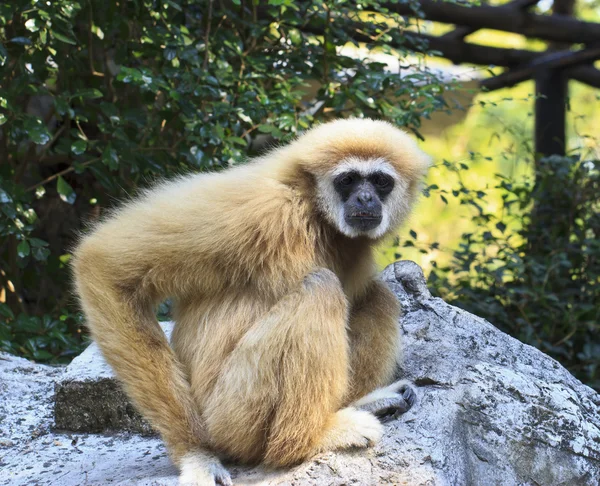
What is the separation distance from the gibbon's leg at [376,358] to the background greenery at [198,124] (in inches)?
35.4

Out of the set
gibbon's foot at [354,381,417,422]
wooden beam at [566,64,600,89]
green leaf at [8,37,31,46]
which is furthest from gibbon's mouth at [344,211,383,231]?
wooden beam at [566,64,600,89]

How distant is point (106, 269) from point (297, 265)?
833mm

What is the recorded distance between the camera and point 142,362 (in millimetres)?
3232

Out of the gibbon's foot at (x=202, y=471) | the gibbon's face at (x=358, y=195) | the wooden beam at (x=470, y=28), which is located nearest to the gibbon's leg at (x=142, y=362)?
the gibbon's foot at (x=202, y=471)

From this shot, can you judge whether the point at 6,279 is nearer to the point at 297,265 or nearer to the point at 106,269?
the point at 106,269

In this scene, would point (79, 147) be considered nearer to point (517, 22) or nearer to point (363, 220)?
point (363, 220)

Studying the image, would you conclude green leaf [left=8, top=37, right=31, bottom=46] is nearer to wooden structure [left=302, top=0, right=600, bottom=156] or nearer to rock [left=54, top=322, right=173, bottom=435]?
rock [left=54, top=322, right=173, bottom=435]

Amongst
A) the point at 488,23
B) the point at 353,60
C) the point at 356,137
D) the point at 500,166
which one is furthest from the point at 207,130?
the point at 500,166

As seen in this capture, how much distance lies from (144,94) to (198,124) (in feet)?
1.79

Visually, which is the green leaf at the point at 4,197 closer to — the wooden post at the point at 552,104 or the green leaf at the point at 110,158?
the green leaf at the point at 110,158

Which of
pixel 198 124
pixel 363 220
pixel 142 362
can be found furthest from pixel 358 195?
pixel 198 124

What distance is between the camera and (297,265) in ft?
10.9

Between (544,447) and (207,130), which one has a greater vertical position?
(207,130)

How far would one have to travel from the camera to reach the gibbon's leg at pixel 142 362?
3219mm
